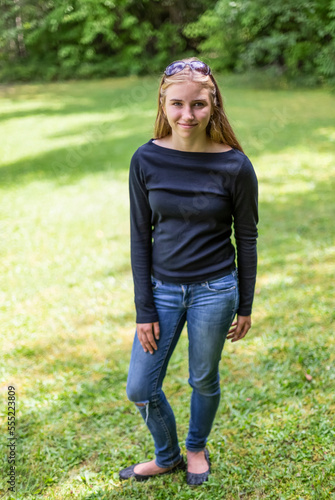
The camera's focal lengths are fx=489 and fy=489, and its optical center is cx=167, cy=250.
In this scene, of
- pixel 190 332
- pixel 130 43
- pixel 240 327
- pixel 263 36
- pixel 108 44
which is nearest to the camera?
pixel 190 332

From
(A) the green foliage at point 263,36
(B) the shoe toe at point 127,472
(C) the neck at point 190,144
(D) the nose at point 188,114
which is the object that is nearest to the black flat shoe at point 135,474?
(B) the shoe toe at point 127,472

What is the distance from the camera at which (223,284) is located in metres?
1.95

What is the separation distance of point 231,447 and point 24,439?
44.9 inches

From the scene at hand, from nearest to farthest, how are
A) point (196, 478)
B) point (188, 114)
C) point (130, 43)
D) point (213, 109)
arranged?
point (188, 114) < point (213, 109) < point (196, 478) < point (130, 43)

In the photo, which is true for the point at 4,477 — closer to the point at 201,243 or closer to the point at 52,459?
the point at 52,459

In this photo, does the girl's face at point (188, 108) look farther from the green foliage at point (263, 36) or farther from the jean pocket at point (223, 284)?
the green foliage at point (263, 36)

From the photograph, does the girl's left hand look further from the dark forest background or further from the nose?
the dark forest background

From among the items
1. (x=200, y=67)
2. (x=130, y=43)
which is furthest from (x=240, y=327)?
Answer: (x=130, y=43)

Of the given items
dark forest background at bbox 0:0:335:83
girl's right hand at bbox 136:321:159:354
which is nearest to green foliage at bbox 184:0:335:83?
dark forest background at bbox 0:0:335:83

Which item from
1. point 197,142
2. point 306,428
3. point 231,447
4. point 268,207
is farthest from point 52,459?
point 268,207

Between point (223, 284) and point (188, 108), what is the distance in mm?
689

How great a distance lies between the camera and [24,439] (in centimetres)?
271

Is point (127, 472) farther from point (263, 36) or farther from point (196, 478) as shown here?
point (263, 36)

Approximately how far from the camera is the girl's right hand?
6.32ft
